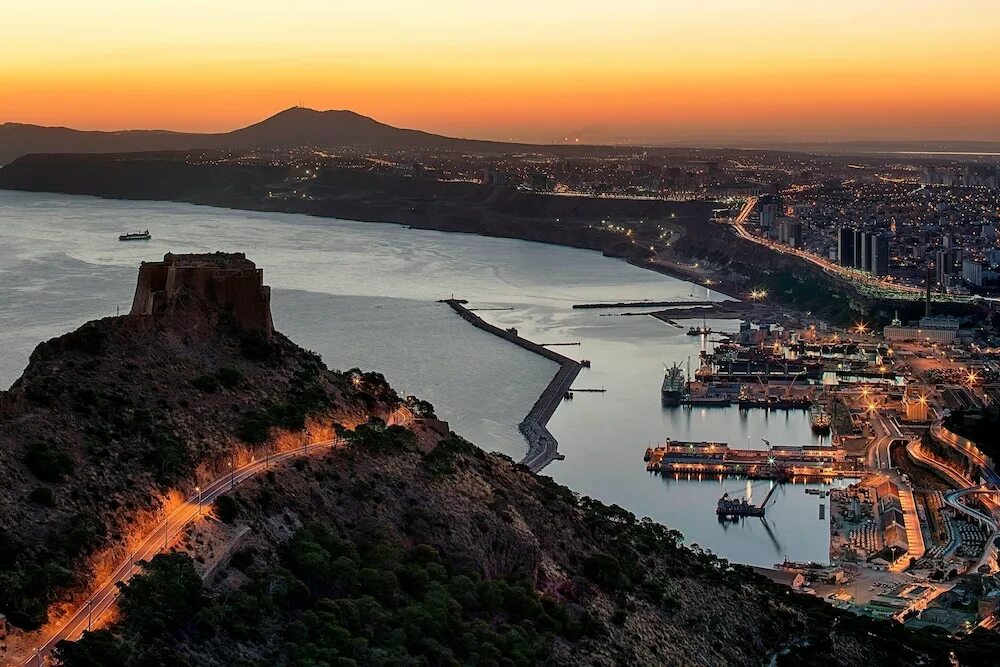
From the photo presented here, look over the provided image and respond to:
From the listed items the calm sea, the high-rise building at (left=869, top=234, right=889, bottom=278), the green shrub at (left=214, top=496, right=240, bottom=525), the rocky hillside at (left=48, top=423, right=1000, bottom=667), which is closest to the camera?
the rocky hillside at (left=48, top=423, right=1000, bottom=667)

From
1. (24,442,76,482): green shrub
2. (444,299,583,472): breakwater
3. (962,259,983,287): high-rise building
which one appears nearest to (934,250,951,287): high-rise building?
(962,259,983,287): high-rise building

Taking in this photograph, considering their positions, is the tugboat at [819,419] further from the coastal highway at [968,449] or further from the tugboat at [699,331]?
the tugboat at [699,331]

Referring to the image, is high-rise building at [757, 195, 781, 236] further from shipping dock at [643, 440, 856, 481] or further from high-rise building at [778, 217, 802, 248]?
shipping dock at [643, 440, 856, 481]

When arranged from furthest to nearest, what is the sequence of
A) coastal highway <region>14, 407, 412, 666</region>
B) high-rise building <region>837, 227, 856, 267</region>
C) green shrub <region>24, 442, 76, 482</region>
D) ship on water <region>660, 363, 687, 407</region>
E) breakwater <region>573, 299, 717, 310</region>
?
high-rise building <region>837, 227, 856, 267</region>, breakwater <region>573, 299, 717, 310</region>, ship on water <region>660, 363, 687, 407</region>, green shrub <region>24, 442, 76, 482</region>, coastal highway <region>14, 407, 412, 666</region>

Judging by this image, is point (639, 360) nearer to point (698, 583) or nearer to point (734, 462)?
point (734, 462)

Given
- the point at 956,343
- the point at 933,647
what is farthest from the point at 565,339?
the point at 933,647
